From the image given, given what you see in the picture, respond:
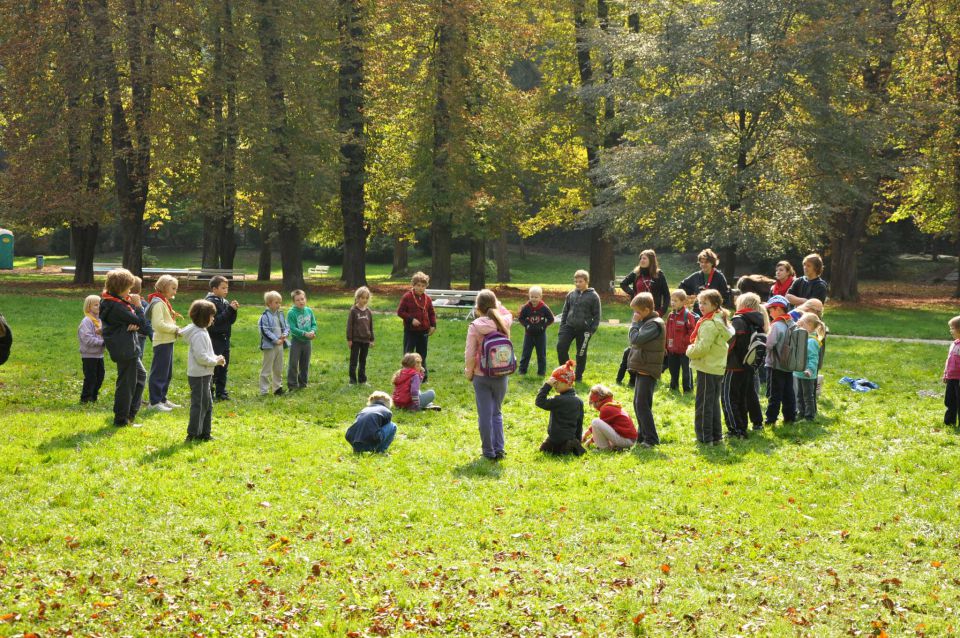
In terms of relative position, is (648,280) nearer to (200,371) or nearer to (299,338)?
(299,338)

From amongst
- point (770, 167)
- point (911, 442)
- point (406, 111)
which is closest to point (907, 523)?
point (911, 442)

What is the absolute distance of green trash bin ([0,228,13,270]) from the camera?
43844 millimetres

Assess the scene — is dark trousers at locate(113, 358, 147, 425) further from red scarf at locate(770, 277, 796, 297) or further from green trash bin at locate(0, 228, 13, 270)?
green trash bin at locate(0, 228, 13, 270)

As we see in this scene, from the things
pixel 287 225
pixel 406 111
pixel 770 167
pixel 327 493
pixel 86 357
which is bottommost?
pixel 327 493

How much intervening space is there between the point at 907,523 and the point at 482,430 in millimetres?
4339

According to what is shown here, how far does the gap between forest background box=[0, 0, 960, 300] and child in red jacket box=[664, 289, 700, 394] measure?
12.6 m

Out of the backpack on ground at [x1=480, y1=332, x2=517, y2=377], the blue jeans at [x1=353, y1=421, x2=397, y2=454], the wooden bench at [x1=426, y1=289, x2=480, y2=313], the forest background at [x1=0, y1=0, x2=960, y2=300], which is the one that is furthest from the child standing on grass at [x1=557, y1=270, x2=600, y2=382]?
the forest background at [x1=0, y1=0, x2=960, y2=300]

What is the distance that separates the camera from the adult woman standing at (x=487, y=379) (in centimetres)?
938

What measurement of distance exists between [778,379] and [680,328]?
2118 millimetres

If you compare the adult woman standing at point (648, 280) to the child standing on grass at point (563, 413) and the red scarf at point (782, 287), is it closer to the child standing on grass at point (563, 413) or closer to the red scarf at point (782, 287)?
the red scarf at point (782, 287)

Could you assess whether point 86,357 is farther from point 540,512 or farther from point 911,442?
point 911,442

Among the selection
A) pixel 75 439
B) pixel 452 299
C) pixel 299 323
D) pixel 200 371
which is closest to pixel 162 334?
pixel 200 371

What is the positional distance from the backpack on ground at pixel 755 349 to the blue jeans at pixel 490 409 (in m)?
3.13

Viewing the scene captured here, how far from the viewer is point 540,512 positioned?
7824mm
